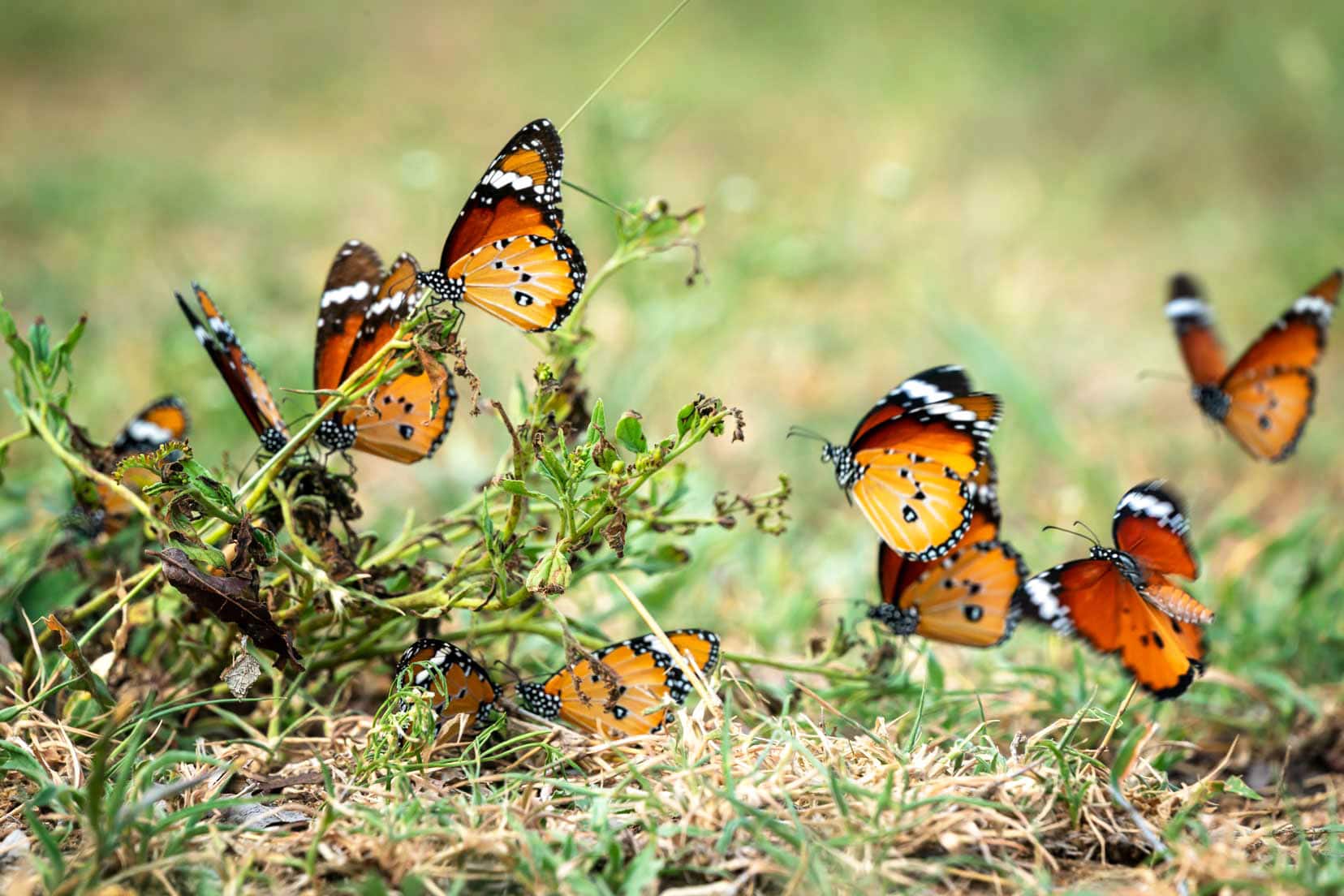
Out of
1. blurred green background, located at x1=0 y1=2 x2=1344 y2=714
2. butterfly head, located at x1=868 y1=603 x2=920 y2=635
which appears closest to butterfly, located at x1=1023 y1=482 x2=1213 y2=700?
butterfly head, located at x1=868 y1=603 x2=920 y2=635

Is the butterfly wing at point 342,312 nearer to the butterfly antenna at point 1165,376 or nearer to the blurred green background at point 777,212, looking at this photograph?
the blurred green background at point 777,212

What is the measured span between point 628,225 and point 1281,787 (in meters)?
1.52

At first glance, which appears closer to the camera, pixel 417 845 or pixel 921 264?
pixel 417 845

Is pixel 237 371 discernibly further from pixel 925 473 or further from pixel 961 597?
pixel 961 597

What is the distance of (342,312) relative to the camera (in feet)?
6.71

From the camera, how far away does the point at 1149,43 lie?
752cm

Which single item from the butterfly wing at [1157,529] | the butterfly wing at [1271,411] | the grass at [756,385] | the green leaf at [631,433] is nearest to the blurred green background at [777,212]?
the grass at [756,385]

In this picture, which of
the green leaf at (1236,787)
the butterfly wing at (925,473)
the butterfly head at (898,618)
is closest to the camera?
the green leaf at (1236,787)

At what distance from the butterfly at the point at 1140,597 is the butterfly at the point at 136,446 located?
1555 millimetres

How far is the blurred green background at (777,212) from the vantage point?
12.2 feet

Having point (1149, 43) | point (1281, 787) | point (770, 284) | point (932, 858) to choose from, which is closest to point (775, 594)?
point (1281, 787)

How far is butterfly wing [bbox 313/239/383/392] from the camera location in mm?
2035

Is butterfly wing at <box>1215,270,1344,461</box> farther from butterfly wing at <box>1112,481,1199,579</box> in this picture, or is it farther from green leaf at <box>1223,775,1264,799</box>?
green leaf at <box>1223,775,1264,799</box>

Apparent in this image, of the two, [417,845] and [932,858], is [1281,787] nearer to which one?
Result: [932,858]
